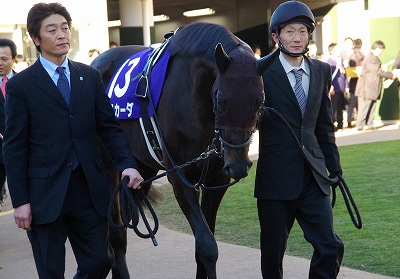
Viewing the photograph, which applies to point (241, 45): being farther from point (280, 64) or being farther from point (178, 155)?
point (178, 155)

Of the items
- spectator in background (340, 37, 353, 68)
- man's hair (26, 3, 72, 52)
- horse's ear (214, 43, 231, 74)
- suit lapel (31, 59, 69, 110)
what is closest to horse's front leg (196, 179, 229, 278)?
horse's ear (214, 43, 231, 74)

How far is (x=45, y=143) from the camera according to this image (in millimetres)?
4473

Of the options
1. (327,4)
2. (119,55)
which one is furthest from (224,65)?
(327,4)

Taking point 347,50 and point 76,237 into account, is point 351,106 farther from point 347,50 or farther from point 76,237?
point 76,237

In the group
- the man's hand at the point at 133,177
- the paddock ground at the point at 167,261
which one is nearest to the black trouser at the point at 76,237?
the man's hand at the point at 133,177

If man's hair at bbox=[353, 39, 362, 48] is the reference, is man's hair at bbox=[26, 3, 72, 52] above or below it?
above

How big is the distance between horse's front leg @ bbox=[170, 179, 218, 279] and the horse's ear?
93 centimetres

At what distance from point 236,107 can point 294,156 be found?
0.49 meters

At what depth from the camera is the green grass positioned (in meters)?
6.79

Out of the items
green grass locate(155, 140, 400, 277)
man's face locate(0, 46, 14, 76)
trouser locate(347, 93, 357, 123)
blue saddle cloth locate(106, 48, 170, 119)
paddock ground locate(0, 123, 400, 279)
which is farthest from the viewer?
trouser locate(347, 93, 357, 123)

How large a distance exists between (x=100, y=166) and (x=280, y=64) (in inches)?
48.6

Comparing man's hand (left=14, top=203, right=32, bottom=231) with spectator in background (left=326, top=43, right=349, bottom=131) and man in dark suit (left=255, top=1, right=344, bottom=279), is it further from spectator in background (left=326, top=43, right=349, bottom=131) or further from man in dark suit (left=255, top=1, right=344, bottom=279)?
spectator in background (left=326, top=43, right=349, bottom=131)

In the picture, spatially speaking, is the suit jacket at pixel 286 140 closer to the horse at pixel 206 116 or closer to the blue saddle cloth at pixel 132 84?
the horse at pixel 206 116

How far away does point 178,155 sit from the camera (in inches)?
217
